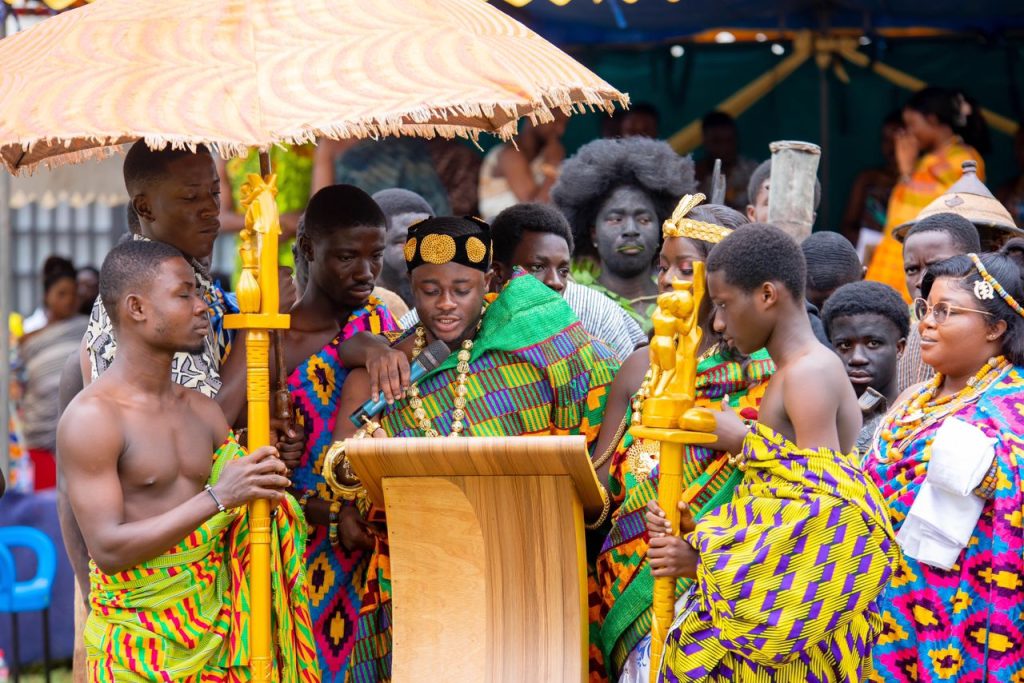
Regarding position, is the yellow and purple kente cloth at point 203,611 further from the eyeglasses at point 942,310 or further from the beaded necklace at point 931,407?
the eyeglasses at point 942,310

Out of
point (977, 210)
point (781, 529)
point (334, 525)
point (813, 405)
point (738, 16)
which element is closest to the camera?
point (781, 529)

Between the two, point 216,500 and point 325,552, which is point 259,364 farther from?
point 325,552

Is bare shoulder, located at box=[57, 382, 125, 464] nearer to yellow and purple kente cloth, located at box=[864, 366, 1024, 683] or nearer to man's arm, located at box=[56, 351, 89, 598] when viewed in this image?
man's arm, located at box=[56, 351, 89, 598]

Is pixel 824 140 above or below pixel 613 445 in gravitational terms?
above

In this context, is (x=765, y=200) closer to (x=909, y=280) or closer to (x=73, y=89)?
(x=909, y=280)

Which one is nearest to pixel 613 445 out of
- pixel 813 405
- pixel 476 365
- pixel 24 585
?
pixel 476 365

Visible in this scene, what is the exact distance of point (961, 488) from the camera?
4.16 metres

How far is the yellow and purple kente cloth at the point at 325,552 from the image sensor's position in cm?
491

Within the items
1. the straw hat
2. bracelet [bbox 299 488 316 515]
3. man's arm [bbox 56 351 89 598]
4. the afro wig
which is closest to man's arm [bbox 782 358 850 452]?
bracelet [bbox 299 488 316 515]

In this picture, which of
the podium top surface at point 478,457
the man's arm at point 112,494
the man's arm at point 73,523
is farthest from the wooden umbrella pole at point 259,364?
the man's arm at point 73,523

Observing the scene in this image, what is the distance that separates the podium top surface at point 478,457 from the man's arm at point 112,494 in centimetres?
31

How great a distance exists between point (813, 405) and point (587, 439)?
3.44 feet

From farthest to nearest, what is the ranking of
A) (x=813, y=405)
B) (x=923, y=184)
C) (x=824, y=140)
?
(x=824, y=140) → (x=923, y=184) → (x=813, y=405)

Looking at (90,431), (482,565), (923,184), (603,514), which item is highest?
(923,184)
